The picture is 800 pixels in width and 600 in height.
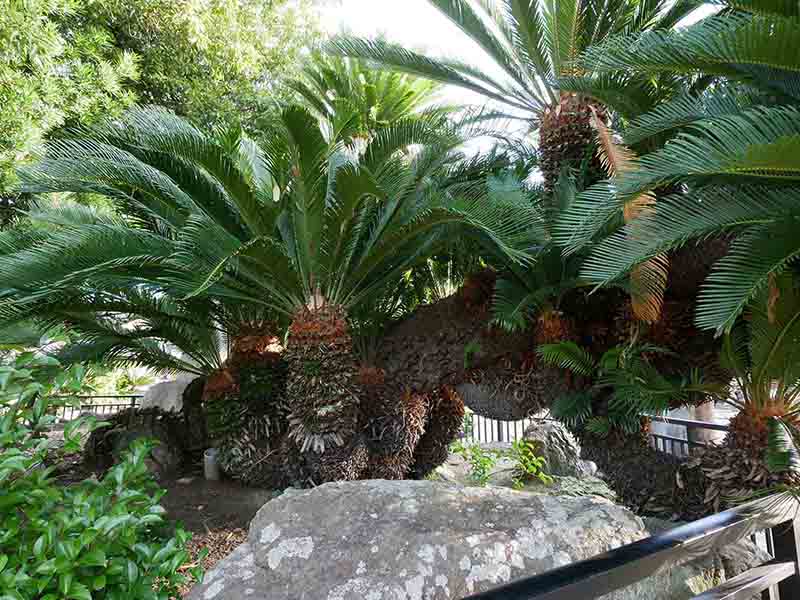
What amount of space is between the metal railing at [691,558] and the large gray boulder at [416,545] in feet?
1.65

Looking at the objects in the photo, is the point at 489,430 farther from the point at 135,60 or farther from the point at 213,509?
the point at 135,60

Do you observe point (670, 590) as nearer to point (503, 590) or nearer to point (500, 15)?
point (503, 590)

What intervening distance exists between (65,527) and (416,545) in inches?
56.4

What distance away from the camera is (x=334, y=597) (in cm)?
229

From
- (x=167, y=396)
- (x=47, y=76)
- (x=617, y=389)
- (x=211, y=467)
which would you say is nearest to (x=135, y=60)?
(x=47, y=76)

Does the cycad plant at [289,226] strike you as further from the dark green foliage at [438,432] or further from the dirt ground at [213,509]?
the dark green foliage at [438,432]

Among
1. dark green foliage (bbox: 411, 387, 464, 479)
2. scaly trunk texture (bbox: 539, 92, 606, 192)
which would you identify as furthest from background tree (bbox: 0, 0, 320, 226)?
dark green foliage (bbox: 411, 387, 464, 479)

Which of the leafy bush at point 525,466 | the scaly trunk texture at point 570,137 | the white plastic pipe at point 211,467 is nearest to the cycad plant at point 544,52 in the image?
the scaly trunk texture at point 570,137

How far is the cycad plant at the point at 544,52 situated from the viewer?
15.9 feet

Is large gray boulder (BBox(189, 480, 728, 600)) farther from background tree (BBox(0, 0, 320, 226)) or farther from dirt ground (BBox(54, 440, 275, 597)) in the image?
background tree (BBox(0, 0, 320, 226))

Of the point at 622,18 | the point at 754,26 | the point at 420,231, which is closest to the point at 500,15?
the point at 622,18

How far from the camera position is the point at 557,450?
8805mm

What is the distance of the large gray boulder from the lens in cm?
233

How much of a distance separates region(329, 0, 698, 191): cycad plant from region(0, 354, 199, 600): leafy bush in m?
4.21
